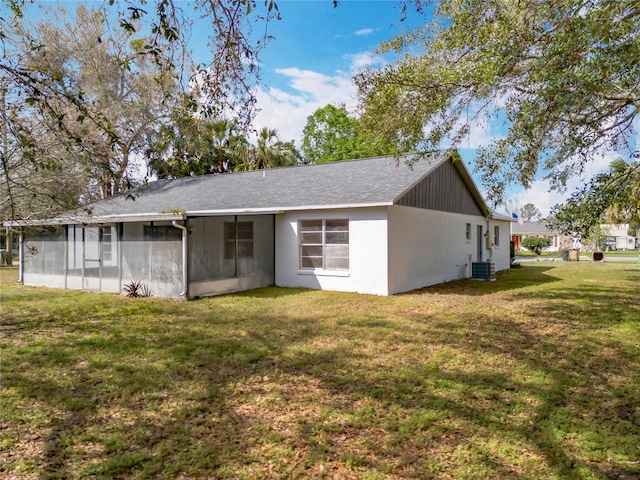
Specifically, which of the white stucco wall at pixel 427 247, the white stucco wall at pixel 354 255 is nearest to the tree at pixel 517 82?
the white stucco wall at pixel 354 255

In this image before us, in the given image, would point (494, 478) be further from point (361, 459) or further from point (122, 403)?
point (122, 403)

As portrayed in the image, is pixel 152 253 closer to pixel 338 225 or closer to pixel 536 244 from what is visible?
pixel 338 225

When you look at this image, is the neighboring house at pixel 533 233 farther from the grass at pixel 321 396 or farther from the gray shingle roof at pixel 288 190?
the grass at pixel 321 396

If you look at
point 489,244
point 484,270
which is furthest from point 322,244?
point 489,244

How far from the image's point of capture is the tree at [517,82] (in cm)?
536

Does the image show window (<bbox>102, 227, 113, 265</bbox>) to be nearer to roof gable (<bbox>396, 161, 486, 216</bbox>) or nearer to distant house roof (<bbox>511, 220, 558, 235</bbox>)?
roof gable (<bbox>396, 161, 486, 216</bbox>)

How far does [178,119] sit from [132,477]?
4160 millimetres

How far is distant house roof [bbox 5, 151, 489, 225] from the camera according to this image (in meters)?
11.8

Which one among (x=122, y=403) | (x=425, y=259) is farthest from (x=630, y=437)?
(x=425, y=259)

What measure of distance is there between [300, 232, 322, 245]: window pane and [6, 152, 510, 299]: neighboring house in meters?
0.03

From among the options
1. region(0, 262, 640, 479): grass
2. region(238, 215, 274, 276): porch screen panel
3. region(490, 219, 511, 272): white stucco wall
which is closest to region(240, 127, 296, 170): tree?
region(490, 219, 511, 272): white stucco wall

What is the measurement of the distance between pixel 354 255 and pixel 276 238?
2.98m

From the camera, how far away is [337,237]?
12594 millimetres

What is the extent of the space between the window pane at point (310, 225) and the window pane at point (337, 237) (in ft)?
1.28
